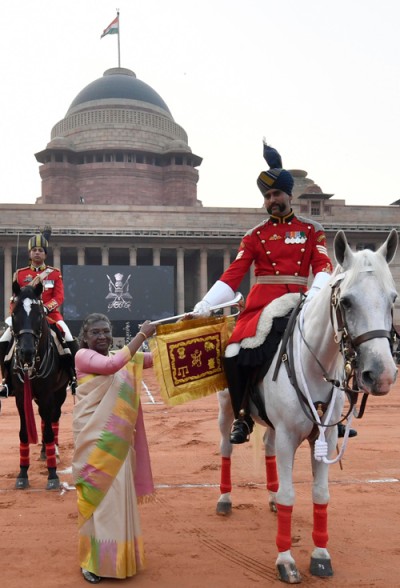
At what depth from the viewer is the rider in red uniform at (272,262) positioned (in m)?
4.94

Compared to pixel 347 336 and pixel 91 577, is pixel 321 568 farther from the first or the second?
pixel 347 336

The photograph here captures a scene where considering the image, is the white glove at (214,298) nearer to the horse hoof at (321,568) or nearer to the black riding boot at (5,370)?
the horse hoof at (321,568)

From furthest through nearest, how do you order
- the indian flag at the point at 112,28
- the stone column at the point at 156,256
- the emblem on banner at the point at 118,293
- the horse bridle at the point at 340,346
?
the indian flag at the point at 112,28 < the stone column at the point at 156,256 < the emblem on banner at the point at 118,293 < the horse bridle at the point at 340,346

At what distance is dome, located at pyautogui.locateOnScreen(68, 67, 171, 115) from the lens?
6796 cm

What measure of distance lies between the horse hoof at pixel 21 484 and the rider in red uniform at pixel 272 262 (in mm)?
3637

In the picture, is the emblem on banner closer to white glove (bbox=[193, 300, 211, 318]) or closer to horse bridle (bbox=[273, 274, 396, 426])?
white glove (bbox=[193, 300, 211, 318])

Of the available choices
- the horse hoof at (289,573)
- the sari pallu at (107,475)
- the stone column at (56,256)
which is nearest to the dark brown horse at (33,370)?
the sari pallu at (107,475)

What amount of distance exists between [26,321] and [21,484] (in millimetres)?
2268

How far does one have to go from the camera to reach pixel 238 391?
4844 mm

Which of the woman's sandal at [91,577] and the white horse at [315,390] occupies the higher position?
the white horse at [315,390]

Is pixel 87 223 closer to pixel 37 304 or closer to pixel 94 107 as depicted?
pixel 94 107

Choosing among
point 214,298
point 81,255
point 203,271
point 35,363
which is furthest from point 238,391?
point 203,271

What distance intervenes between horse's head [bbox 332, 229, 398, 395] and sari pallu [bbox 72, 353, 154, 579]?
1.93 metres

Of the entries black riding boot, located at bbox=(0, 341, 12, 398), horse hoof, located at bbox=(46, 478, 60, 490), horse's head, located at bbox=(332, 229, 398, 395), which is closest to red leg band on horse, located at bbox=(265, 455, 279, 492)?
horse hoof, located at bbox=(46, 478, 60, 490)
